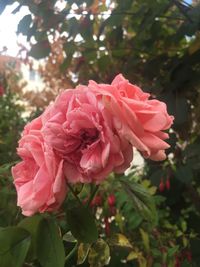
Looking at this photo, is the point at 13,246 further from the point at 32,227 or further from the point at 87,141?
the point at 87,141

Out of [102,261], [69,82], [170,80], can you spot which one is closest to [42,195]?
[102,261]

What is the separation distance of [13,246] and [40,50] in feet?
3.19

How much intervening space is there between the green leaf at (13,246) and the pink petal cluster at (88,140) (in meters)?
0.06

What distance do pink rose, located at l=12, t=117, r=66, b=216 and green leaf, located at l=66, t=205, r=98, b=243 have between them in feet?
0.15

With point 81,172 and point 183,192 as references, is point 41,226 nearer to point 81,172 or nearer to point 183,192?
point 81,172

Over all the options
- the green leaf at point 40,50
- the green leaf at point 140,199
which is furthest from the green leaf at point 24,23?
the green leaf at point 140,199

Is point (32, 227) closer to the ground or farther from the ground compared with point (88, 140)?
closer to the ground

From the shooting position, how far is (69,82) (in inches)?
80.0

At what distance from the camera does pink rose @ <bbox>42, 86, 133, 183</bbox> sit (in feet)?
1.46

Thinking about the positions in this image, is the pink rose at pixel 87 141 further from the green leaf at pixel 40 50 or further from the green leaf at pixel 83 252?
the green leaf at pixel 40 50

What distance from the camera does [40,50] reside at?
1372mm

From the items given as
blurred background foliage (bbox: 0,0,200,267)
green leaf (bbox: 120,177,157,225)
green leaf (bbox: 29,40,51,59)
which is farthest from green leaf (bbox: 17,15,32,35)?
green leaf (bbox: 120,177,157,225)

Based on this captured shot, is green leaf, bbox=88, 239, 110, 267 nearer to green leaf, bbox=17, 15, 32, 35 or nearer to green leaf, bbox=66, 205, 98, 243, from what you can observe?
green leaf, bbox=66, 205, 98, 243

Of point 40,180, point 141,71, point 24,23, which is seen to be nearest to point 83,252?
point 40,180
